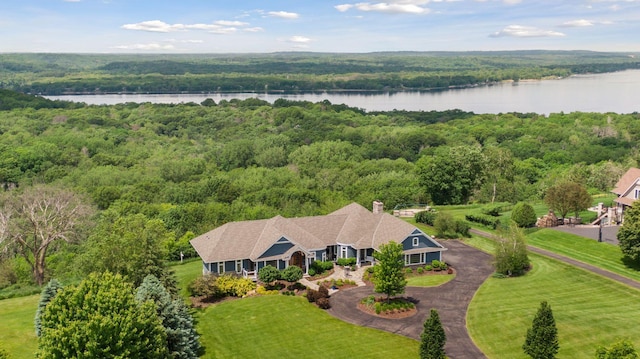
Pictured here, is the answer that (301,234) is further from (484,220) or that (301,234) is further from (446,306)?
(484,220)

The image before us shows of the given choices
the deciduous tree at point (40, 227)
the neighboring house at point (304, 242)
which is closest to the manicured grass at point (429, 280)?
the neighboring house at point (304, 242)

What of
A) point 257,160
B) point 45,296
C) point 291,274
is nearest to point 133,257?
point 45,296

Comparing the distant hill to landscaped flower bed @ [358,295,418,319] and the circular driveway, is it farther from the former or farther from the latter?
landscaped flower bed @ [358,295,418,319]

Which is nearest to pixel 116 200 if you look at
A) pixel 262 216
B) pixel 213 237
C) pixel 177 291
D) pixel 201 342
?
pixel 262 216

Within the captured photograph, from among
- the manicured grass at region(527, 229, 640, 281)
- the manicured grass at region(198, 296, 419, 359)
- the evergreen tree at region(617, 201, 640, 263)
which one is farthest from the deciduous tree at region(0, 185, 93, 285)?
the evergreen tree at region(617, 201, 640, 263)

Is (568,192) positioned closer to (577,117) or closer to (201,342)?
(201,342)

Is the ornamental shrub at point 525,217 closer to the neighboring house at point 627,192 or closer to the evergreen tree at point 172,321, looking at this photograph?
the neighboring house at point 627,192
